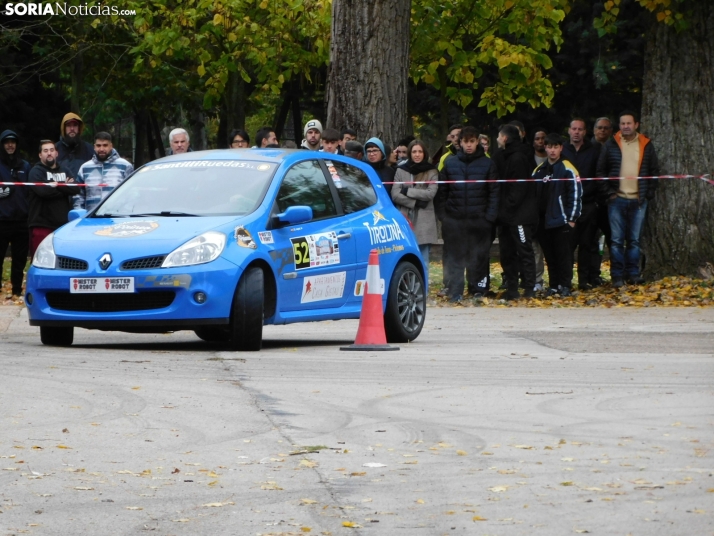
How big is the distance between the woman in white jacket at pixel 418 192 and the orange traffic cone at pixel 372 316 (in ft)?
19.3

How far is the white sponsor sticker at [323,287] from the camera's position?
12.6 m

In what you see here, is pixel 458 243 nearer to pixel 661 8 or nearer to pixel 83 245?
pixel 661 8

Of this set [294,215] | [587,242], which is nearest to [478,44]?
[587,242]

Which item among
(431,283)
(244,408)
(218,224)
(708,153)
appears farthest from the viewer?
(431,283)

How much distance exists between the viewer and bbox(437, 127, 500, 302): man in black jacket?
18406 millimetres

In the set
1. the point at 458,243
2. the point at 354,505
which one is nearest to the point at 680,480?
the point at 354,505

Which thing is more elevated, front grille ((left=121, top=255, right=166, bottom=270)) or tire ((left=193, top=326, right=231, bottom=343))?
front grille ((left=121, top=255, right=166, bottom=270))

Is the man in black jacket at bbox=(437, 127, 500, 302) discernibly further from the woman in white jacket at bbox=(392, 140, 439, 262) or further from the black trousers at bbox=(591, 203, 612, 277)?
the black trousers at bbox=(591, 203, 612, 277)

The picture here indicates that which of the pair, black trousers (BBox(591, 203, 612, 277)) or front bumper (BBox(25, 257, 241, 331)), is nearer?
front bumper (BBox(25, 257, 241, 331))

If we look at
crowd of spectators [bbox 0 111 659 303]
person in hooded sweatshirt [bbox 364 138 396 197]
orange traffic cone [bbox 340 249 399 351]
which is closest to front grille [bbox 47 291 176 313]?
orange traffic cone [bbox 340 249 399 351]

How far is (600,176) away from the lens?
62.6 feet

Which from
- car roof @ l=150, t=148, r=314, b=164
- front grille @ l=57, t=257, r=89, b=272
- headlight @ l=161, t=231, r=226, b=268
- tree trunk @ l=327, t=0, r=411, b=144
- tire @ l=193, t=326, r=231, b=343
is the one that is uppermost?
tree trunk @ l=327, t=0, r=411, b=144

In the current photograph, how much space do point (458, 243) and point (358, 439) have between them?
1108cm

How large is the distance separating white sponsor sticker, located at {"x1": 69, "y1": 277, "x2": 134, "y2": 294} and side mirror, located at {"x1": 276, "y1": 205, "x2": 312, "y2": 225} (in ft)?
4.45
